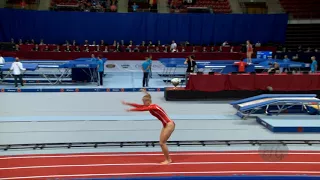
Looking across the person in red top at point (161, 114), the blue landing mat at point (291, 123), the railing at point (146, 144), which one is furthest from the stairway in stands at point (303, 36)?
the person in red top at point (161, 114)

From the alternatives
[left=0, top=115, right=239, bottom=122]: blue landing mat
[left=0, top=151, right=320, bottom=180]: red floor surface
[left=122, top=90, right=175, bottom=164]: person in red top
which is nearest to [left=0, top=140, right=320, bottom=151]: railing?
[left=0, top=151, right=320, bottom=180]: red floor surface

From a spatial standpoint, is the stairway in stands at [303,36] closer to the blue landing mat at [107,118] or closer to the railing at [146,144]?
the blue landing mat at [107,118]

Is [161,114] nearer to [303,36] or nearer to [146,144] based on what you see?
[146,144]

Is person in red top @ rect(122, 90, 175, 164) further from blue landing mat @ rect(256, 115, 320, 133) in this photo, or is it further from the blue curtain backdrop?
the blue curtain backdrop

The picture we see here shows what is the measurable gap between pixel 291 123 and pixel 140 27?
914 inches

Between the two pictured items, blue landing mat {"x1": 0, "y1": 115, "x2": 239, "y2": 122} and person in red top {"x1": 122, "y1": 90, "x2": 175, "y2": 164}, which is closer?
person in red top {"x1": 122, "y1": 90, "x2": 175, "y2": 164}

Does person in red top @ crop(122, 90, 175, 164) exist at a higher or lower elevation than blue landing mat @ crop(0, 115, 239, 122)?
higher

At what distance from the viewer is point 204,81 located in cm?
1541

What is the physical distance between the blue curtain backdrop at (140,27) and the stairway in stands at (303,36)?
74 centimetres

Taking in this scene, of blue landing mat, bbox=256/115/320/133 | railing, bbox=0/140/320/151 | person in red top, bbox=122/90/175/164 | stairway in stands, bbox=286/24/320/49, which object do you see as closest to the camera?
person in red top, bbox=122/90/175/164

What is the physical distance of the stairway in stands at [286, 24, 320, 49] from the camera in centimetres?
3294

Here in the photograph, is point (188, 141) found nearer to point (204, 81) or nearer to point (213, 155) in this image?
point (213, 155)

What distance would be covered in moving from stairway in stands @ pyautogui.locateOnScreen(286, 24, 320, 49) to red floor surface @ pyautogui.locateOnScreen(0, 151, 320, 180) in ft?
84.7

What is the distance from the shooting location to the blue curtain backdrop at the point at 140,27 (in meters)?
31.8
